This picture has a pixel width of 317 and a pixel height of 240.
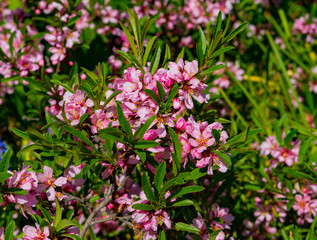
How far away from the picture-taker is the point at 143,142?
41.4 inches

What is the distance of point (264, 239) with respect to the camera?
205 cm

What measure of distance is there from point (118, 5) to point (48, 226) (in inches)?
94.1

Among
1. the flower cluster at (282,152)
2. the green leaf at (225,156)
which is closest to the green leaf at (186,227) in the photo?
the green leaf at (225,156)

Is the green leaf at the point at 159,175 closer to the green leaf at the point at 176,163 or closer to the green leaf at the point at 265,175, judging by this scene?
the green leaf at the point at 176,163

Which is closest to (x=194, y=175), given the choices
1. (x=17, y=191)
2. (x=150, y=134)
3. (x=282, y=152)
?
(x=150, y=134)

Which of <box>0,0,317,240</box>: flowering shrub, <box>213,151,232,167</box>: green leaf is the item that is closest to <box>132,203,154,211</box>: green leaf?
<box>0,0,317,240</box>: flowering shrub

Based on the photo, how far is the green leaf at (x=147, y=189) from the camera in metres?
1.02

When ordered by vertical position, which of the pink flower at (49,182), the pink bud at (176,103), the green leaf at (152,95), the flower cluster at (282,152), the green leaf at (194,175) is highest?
the green leaf at (152,95)

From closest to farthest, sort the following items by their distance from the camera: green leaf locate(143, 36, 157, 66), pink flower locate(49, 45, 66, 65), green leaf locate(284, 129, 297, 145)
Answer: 1. green leaf locate(143, 36, 157, 66)
2. green leaf locate(284, 129, 297, 145)
3. pink flower locate(49, 45, 66, 65)

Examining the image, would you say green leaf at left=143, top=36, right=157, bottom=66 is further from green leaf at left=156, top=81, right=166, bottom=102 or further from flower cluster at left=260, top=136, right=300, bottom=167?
flower cluster at left=260, top=136, right=300, bottom=167

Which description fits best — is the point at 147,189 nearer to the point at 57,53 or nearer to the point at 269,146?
the point at 269,146

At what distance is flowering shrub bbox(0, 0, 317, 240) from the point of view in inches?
43.6

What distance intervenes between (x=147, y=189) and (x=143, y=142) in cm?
15

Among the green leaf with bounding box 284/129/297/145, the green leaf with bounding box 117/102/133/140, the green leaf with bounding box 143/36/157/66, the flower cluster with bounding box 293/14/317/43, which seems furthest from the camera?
the flower cluster with bounding box 293/14/317/43
